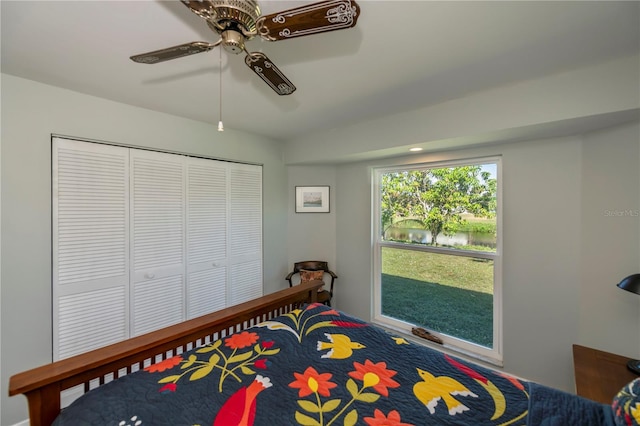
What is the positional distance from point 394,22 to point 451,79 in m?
0.76

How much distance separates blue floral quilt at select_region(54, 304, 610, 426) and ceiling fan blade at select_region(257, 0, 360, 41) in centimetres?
148

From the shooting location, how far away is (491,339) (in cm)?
246

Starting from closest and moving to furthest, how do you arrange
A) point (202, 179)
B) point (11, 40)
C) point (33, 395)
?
point (33, 395), point (11, 40), point (202, 179)

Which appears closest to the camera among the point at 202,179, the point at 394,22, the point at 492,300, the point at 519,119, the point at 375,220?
the point at 394,22

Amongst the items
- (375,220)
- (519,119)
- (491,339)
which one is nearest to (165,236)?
(375,220)

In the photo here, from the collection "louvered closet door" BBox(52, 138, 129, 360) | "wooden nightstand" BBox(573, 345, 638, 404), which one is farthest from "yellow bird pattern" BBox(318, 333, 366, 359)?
"louvered closet door" BBox(52, 138, 129, 360)

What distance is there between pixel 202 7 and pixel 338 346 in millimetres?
1696

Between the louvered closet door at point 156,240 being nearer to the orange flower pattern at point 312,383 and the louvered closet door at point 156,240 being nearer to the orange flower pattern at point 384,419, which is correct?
the orange flower pattern at point 312,383

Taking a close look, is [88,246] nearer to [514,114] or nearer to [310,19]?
[310,19]

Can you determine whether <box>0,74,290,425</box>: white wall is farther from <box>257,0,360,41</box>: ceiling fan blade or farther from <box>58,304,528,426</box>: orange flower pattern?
<box>257,0,360,41</box>: ceiling fan blade

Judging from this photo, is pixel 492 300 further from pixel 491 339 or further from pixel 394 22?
pixel 394 22

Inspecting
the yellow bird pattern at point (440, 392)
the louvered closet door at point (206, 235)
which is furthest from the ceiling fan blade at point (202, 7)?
the louvered closet door at point (206, 235)

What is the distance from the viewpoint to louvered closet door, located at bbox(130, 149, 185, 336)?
229 centimetres

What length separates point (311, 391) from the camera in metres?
1.16
